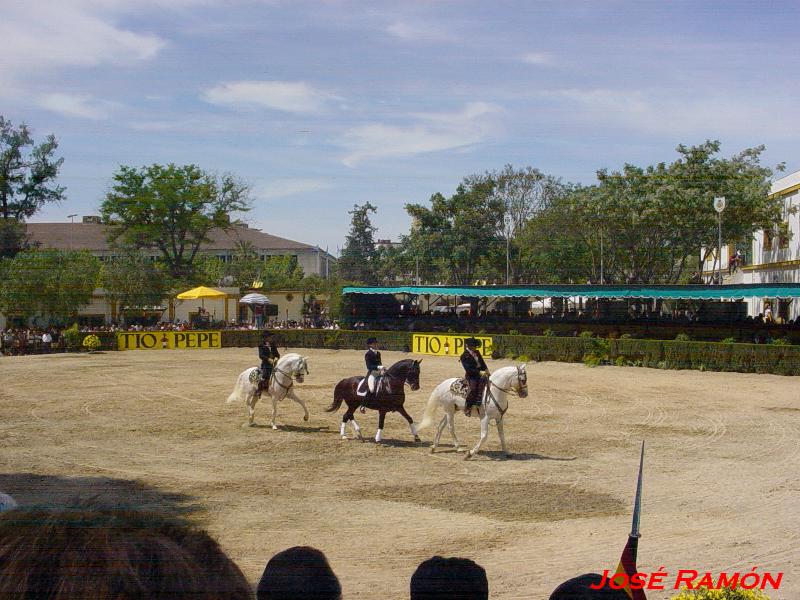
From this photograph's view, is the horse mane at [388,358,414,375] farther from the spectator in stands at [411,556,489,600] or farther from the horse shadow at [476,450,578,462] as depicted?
the spectator in stands at [411,556,489,600]

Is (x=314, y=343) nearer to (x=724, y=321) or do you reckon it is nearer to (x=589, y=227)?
(x=589, y=227)

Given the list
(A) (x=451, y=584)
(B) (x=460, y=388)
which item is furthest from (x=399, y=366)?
(A) (x=451, y=584)

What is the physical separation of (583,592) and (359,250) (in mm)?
70543

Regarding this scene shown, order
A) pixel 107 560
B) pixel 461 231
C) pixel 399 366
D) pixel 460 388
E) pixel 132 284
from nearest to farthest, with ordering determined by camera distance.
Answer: pixel 107 560, pixel 460 388, pixel 399 366, pixel 132 284, pixel 461 231

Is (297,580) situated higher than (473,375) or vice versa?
(297,580)

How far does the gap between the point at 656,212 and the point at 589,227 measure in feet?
18.1

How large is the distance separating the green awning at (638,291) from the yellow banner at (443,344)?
12.9 feet

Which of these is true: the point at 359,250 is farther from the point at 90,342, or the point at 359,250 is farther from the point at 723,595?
the point at 723,595

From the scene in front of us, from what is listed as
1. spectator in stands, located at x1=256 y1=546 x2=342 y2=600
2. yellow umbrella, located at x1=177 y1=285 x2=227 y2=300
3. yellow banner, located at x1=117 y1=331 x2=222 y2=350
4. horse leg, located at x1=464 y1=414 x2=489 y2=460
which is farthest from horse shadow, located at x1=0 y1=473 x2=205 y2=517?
yellow umbrella, located at x1=177 y1=285 x2=227 y2=300

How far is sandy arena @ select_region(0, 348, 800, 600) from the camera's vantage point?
8562 millimetres

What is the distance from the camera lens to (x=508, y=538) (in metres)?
9.16

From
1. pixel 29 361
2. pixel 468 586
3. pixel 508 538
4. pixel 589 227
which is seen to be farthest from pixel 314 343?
pixel 468 586

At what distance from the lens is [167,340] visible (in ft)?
134

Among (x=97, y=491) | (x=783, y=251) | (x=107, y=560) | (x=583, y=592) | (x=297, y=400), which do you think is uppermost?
(x=783, y=251)
